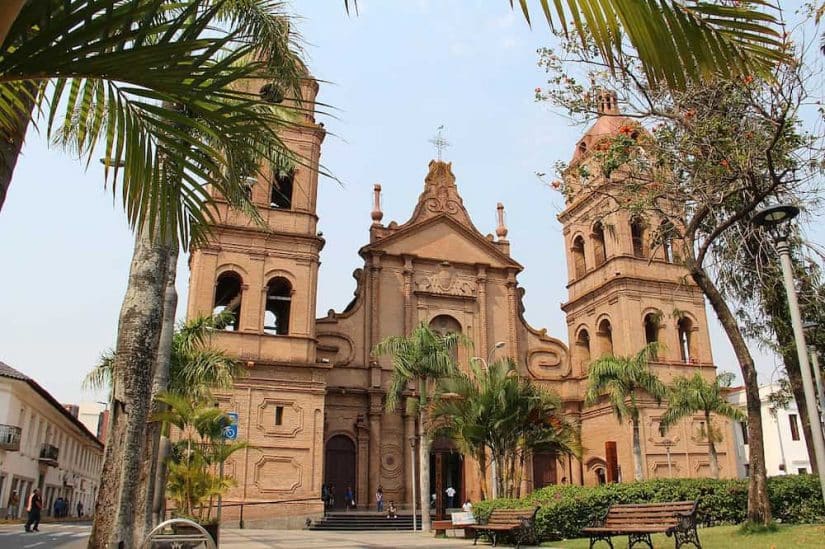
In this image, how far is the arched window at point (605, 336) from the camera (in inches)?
1209

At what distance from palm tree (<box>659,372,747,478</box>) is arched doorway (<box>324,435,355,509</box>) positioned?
11.8 meters

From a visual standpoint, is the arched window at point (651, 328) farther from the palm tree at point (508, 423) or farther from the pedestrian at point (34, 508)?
the pedestrian at point (34, 508)

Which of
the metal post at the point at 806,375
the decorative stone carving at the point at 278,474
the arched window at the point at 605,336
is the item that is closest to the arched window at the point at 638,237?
the arched window at the point at 605,336

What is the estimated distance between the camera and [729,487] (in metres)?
15.9

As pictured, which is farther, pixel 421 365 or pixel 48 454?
pixel 48 454

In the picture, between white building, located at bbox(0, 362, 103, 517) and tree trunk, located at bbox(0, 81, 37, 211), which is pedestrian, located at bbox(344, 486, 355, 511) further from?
tree trunk, located at bbox(0, 81, 37, 211)

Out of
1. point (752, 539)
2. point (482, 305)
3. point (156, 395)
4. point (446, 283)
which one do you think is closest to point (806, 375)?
point (752, 539)

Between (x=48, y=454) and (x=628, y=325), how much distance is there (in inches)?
1024

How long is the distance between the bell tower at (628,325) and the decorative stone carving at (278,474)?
439 inches

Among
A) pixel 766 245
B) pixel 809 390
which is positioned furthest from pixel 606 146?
pixel 809 390

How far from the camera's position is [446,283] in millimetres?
31031

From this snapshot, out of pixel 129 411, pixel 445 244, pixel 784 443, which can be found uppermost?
pixel 445 244

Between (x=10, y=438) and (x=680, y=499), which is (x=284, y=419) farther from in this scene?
(x=680, y=499)

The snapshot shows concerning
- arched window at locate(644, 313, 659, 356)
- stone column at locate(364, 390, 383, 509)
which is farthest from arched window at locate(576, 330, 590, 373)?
stone column at locate(364, 390, 383, 509)
